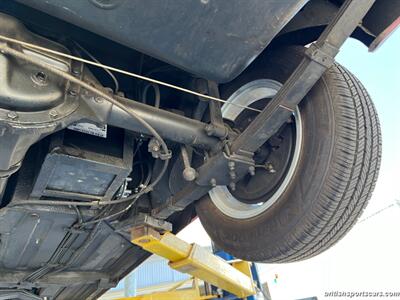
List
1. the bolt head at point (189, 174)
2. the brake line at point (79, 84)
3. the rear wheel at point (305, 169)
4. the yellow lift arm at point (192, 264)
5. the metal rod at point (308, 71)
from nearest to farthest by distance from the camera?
the brake line at point (79, 84)
the metal rod at point (308, 71)
the rear wheel at point (305, 169)
the bolt head at point (189, 174)
the yellow lift arm at point (192, 264)

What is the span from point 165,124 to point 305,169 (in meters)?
0.42

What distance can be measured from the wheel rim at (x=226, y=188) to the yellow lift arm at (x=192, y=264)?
32cm

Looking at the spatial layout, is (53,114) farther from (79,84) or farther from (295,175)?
(295,175)

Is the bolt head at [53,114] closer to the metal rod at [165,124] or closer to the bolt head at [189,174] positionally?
the metal rod at [165,124]

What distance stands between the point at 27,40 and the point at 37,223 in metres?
0.78

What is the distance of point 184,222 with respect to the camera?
1.67 m

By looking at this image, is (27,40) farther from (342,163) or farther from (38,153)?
(342,163)

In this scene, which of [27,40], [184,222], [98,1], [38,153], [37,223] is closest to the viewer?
[98,1]

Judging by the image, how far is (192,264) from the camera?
5.48 feet

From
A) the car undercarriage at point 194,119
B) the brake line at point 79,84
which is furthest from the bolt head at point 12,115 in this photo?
the brake line at point 79,84

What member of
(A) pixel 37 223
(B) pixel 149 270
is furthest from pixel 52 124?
(B) pixel 149 270

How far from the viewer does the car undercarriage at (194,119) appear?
0.74 metres

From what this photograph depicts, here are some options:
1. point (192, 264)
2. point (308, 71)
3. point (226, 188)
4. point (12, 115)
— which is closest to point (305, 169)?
point (308, 71)

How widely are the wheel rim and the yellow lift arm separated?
1.05ft
